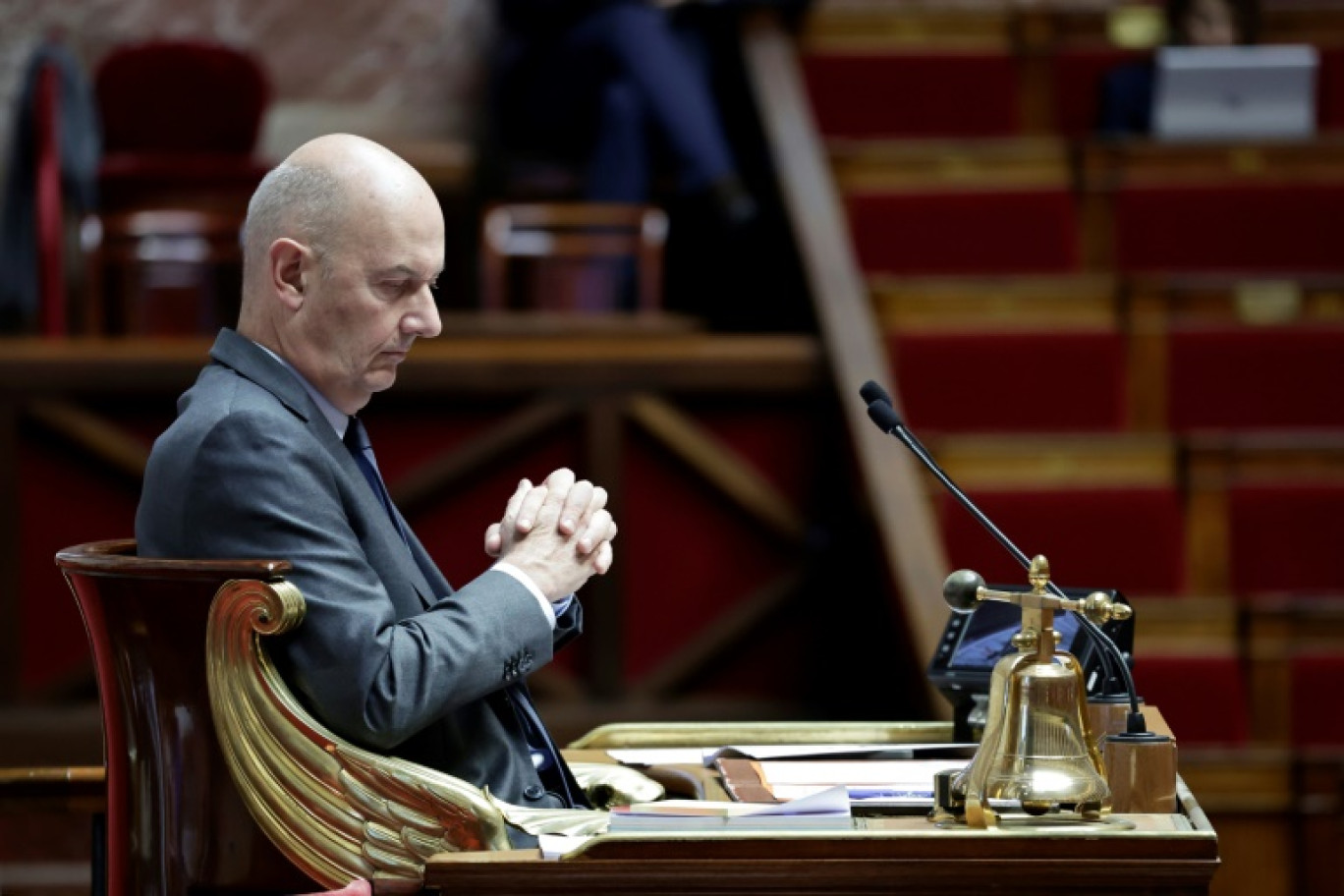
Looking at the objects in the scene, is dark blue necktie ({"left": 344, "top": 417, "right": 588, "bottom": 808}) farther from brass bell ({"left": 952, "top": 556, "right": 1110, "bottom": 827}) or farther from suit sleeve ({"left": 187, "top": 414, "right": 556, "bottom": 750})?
brass bell ({"left": 952, "top": 556, "right": 1110, "bottom": 827})

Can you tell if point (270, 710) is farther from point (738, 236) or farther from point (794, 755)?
point (738, 236)

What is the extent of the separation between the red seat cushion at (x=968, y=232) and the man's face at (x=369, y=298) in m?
2.82

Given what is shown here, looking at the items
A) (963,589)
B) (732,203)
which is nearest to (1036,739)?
(963,589)

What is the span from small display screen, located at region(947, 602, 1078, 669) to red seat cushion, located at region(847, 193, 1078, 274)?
8.09 ft

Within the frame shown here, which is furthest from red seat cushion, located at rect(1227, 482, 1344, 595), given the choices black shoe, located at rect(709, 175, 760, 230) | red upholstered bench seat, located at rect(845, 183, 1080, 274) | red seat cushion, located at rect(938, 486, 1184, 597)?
black shoe, located at rect(709, 175, 760, 230)

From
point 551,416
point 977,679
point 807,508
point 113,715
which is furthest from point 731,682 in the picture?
point 113,715

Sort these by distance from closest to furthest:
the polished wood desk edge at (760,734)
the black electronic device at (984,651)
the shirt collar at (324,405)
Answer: the shirt collar at (324,405) < the black electronic device at (984,651) < the polished wood desk edge at (760,734)

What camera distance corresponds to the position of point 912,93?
4.95 metres

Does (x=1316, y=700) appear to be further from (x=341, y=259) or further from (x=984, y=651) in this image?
Result: (x=341, y=259)

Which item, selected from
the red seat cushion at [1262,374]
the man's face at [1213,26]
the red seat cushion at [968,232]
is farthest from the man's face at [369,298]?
the man's face at [1213,26]

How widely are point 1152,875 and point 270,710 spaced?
58 cm

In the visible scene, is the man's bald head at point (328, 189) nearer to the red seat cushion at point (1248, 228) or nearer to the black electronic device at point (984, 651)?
the black electronic device at point (984, 651)

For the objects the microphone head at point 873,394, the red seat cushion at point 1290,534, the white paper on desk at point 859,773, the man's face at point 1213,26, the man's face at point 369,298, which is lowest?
the red seat cushion at point 1290,534

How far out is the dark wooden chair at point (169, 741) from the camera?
1492 millimetres
